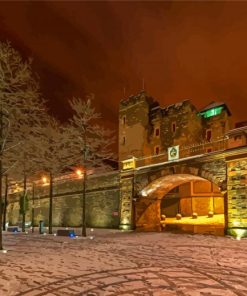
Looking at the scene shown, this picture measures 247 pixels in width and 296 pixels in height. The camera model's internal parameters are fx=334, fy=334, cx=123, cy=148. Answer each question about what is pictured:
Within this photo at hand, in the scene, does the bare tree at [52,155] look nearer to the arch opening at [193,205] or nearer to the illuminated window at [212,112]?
the arch opening at [193,205]

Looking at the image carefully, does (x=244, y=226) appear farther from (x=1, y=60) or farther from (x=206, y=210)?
(x=206, y=210)

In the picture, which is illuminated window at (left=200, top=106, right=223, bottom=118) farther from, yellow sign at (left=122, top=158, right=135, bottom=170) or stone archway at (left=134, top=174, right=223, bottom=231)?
yellow sign at (left=122, top=158, right=135, bottom=170)

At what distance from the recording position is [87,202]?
1270 inches

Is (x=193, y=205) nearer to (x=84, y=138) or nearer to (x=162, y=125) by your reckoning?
(x=162, y=125)

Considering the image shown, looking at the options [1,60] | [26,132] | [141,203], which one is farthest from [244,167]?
[1,60]

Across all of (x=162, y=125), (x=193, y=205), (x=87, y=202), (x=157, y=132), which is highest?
(x=162, y=125)

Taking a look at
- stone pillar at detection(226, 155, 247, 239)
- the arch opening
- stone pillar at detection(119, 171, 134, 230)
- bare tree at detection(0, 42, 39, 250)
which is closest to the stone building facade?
the arch opening

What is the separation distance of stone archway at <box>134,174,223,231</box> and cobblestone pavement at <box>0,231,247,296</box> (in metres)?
13.0

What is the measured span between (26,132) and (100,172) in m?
15.5

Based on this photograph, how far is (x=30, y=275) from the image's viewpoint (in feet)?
28.7

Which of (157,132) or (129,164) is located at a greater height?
(157,132)

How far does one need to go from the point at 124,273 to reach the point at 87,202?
23.8m

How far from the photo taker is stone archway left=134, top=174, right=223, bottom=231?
26.4 m

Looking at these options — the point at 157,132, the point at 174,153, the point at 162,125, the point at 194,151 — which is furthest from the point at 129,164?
the point at 157,132
